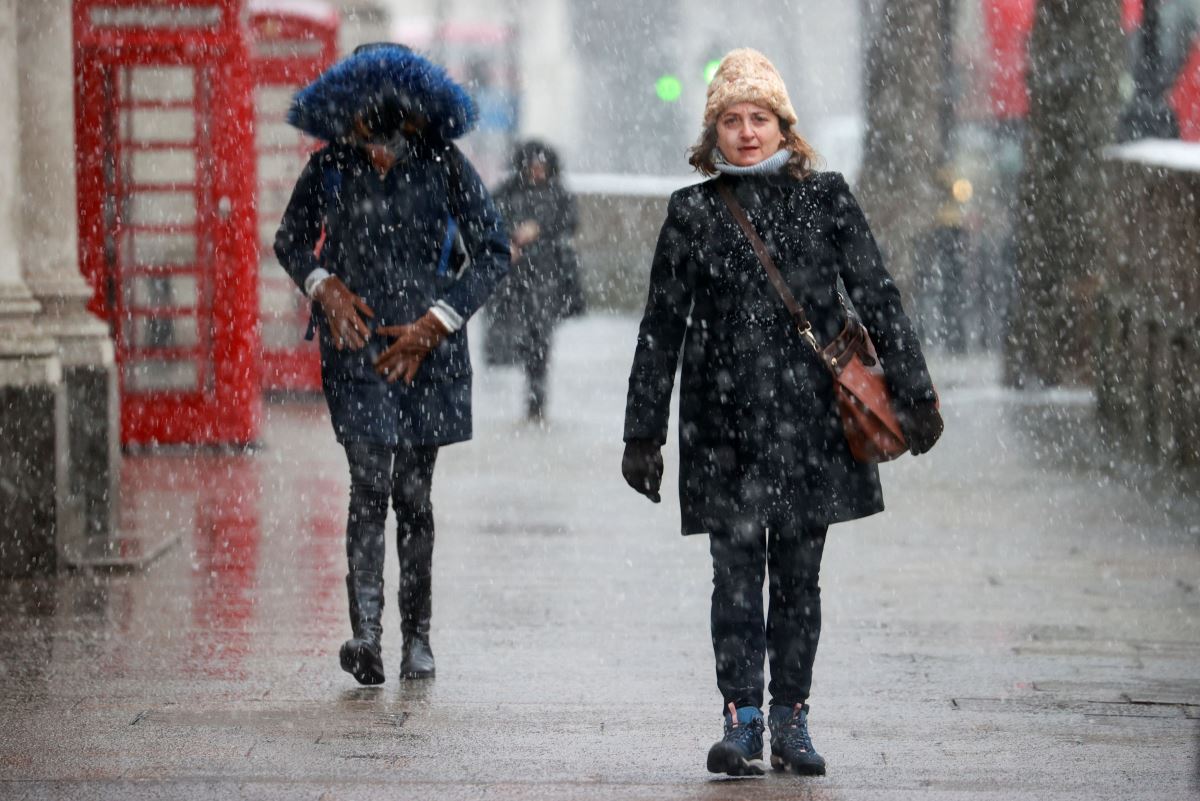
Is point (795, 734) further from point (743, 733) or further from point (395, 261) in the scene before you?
point (395, 261)

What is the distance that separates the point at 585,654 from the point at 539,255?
25.6ft

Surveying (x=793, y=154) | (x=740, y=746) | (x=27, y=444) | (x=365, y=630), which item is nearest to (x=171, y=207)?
(x=27, y=444)

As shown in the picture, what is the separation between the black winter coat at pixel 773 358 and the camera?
5.12 meters

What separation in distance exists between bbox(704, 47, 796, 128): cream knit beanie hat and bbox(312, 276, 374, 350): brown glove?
49.4 inches

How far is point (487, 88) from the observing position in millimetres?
40406

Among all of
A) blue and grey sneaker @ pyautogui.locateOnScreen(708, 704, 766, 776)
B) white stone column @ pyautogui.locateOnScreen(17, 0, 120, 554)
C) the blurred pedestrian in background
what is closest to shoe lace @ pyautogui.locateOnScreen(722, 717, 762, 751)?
blue and grey sneaker @ pyautogui.locateOnScreen(708, 704, 766, 776)

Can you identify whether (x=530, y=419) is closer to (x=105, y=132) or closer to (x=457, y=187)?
(x=105, y=132)

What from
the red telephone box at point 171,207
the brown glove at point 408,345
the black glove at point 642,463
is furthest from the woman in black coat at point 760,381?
the red telephone box at point 171,207

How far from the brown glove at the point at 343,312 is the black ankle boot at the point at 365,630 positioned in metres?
0.63

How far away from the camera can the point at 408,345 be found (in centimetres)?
602

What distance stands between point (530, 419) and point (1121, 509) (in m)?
A: 4.95

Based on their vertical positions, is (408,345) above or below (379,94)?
below

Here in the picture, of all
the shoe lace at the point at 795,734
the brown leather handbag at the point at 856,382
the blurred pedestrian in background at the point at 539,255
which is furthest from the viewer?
the blurred pedestrian in background at the point at 539,255

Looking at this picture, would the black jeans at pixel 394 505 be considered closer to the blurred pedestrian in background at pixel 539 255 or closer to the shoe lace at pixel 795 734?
the shoe lace at pixel 795 734
